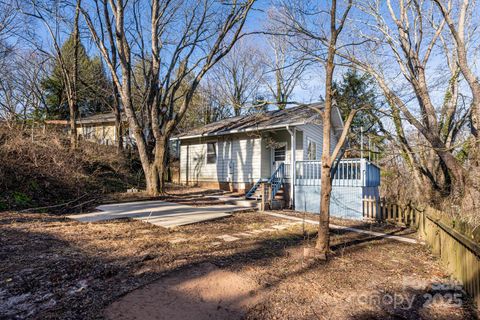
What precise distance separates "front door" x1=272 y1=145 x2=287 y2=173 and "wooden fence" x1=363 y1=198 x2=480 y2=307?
626cm

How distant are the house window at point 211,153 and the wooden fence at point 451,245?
10303 mm

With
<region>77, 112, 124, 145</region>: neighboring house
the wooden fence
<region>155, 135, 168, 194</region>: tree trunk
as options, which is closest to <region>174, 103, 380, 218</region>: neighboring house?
the wooden fence

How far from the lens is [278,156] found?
1438 cm

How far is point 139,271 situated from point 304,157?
10537 millimetres

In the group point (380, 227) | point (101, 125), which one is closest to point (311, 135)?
point (380, 227)

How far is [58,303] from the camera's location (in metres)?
3.03

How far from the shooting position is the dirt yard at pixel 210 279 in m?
3.04

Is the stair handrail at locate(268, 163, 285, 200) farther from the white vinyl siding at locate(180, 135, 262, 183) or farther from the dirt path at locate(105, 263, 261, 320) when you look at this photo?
the dirt path at locate(105, 263, 261, 320)

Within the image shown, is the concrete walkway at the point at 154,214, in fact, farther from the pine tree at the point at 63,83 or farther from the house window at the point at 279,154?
the pine tree at the point at 63,83

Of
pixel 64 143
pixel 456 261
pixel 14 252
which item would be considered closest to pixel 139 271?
pixel 14 252

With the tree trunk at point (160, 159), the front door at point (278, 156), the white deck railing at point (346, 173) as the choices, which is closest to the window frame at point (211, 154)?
the front door at point (278, 156)

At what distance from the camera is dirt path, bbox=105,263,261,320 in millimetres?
2908

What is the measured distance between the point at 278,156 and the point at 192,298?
11.5m

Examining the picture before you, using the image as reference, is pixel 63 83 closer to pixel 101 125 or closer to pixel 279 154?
pixel 101 125
